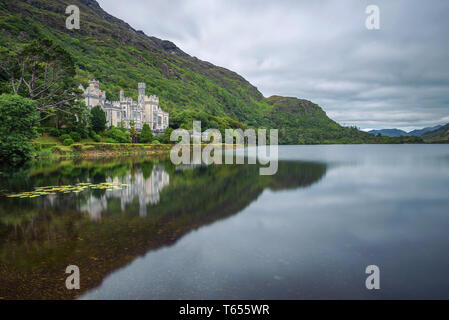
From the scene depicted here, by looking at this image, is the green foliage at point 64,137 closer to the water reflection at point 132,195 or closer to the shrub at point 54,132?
the shrub at point 54,132

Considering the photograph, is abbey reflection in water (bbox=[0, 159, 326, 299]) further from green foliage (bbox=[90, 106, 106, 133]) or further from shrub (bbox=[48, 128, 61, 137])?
green foliage (bbox=[90, 106, 106, 133])

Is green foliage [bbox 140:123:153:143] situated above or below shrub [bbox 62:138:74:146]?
above

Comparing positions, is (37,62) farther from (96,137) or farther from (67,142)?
(96,137)

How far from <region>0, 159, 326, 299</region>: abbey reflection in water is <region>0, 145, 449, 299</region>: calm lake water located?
1.8 inches

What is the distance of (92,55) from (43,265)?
18118cm

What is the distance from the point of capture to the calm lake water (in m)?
6.82

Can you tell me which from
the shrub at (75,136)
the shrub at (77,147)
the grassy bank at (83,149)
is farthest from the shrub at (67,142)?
the shrub at (75,136)

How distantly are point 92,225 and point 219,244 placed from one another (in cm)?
583

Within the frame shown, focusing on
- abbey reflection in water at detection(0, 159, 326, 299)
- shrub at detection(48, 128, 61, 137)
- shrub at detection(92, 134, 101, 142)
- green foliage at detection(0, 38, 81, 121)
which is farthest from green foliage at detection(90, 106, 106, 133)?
abbey reflection in water at detection(0, 159, 326, 299)

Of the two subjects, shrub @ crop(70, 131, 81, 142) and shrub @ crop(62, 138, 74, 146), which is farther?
shrub @ crop(70, 131, 81, 142)

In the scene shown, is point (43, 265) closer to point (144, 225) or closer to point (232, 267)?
point (144, 225)

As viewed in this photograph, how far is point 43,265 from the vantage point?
305 inches

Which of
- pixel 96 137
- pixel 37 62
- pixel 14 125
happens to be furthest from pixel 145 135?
pixel 14 125

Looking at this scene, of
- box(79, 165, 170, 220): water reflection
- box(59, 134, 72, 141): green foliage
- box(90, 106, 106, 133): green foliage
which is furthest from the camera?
box(90, 106, 106, 133): green foliage
